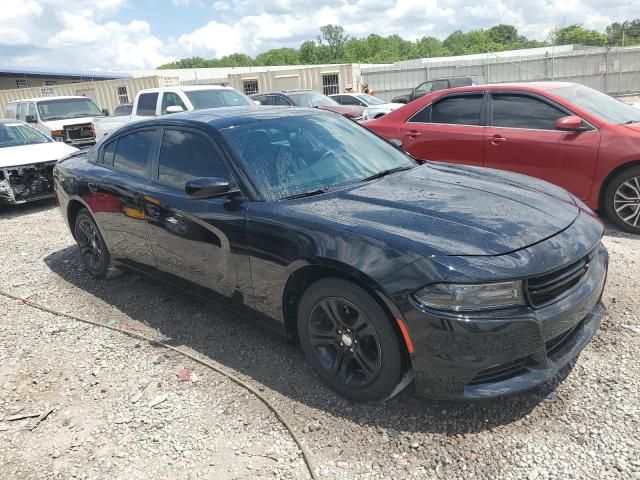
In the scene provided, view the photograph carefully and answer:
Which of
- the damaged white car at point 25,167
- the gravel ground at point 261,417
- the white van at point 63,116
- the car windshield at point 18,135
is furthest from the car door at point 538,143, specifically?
the white van at point 63,116

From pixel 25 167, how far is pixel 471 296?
781cm

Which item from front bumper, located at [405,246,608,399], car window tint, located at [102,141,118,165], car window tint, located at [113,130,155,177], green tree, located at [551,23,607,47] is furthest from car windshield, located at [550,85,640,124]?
green tree, located at [551,23,607,47]

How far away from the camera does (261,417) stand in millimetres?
2762

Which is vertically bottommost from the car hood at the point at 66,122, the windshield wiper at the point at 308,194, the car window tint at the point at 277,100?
the windshield wiper at the point at 308,194

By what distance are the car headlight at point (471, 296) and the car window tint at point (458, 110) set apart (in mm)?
4230

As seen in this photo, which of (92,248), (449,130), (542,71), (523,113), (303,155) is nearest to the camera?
(303,155)

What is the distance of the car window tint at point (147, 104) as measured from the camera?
11.1 meters

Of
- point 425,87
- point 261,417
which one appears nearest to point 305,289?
point 261,417

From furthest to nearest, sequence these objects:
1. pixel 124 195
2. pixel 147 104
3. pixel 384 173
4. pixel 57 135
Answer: pixel 57 135 → pixel 147 104 → pixel 124 195 → pixel 384 173

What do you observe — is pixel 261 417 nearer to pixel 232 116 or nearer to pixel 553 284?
pixel 553 284

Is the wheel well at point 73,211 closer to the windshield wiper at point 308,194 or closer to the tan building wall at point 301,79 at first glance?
the windshield wiper at point 308,194

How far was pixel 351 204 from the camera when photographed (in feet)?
9.54

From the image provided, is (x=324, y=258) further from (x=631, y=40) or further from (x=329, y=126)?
(x=631, y=40)

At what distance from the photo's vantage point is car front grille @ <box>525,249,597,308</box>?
236 cm
